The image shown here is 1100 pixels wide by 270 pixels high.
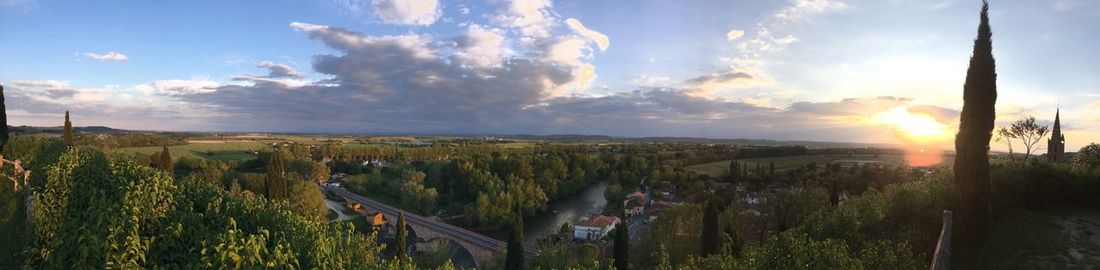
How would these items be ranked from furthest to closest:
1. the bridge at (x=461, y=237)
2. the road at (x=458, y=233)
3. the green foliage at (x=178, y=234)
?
the road at (x=458, y=233), the bridge at (x=461, y=237), the green foliage at (x=178, y=234)

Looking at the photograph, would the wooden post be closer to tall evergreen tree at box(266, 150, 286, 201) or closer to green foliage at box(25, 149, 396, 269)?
green foliage at box(25, 149, 396, 269)

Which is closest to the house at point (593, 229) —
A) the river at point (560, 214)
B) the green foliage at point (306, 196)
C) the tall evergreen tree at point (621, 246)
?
the river at point (560, 214)

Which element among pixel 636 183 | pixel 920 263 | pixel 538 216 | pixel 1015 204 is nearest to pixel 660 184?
pixel 636 183

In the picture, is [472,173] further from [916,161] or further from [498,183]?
[916,161]

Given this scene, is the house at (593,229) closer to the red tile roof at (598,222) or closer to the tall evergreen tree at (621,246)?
the red tile roof at (598,222)

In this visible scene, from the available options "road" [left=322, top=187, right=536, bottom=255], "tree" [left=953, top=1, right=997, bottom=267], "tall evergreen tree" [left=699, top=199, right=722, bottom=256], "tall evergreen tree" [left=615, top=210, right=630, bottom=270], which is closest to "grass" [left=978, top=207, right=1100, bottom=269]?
"tree" [left=953, top=1, right=997, bottom=267]
